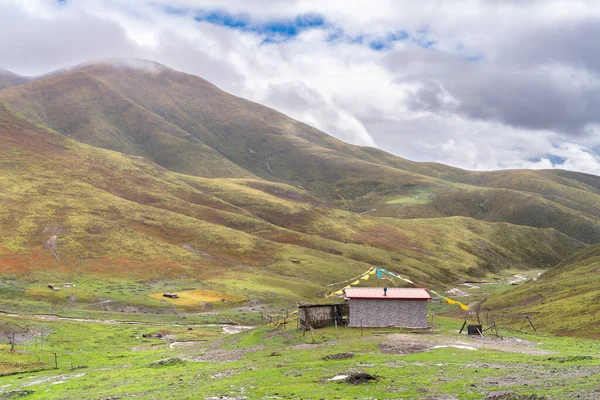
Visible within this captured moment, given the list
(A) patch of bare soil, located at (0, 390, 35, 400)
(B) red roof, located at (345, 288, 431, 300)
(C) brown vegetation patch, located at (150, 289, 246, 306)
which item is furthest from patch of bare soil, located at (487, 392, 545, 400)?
(C) brown vegetation patch, located at (150, 289, 246, 306)

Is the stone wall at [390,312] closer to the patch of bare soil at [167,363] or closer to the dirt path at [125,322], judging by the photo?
the patch of bare soil at [167,363]

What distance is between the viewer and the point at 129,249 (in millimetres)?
139125

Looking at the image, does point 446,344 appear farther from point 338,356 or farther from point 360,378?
point 360,378

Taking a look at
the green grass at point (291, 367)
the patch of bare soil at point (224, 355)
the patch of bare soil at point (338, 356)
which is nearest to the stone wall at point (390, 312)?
the green grass at point (291, 367)

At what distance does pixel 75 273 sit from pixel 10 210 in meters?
44.2

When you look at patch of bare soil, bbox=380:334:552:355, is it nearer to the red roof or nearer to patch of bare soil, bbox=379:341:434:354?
patch of bare soil, bbox=379:341:434:354

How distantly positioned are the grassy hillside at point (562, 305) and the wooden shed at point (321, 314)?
90.7 ft

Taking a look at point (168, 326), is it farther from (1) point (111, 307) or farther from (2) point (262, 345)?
(2) point (262, 345)

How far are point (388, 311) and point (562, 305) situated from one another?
31.7 m

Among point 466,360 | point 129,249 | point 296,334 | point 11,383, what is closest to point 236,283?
point 129,249

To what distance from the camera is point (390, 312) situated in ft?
208

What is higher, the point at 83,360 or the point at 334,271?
the point at 334,271

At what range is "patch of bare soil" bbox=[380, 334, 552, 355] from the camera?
1863 inches

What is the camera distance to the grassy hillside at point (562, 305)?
64875mm
